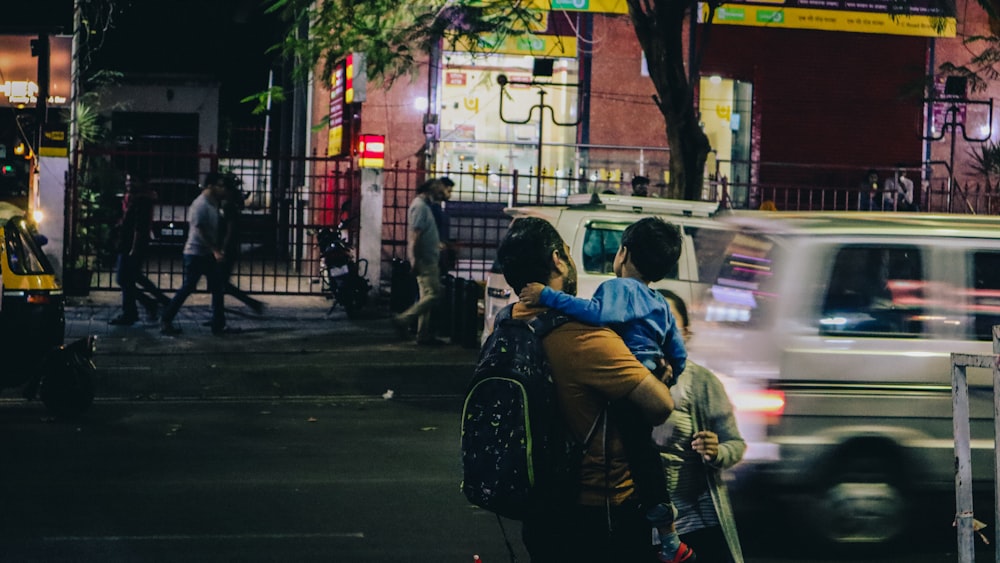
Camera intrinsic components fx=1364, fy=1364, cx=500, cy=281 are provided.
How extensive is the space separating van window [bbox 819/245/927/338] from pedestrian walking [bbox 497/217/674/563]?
323 centimetres

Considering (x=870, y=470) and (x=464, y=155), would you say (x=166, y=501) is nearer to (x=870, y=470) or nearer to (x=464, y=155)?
(x=870, y=470)

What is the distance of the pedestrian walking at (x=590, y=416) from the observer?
4094 millimetres

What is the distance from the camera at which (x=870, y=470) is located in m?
7.20

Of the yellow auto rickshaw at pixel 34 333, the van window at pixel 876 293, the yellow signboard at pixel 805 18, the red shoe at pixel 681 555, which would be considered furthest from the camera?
the yellow signboard at pixel 805 18

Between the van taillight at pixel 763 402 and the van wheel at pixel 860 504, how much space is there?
1.60ft

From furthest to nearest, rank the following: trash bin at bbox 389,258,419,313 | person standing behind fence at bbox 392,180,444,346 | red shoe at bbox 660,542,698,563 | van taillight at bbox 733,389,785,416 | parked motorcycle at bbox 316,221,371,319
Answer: trash bin at bbox 389,258,419,313, parked motorcycle at bbox 316,221,371,319, person standing behind fence at bbox 392,180,444,346, van taillight at bbox 733,389,785,416, red shoe at bbox 660,542,698,563

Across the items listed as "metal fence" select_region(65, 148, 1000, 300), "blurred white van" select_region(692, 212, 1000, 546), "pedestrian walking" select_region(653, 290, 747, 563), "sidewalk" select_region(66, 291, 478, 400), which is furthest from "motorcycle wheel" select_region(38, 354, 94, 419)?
"pedestrian walking" select_region(653, 290, 747, 563)

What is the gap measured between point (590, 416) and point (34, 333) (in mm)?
8292

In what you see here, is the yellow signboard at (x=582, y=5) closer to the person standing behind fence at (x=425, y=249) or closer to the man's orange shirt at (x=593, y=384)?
the person standing behind fence at (x=425, y=249)

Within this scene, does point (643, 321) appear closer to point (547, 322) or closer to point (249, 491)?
point (547, 322)

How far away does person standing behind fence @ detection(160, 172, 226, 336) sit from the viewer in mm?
16156

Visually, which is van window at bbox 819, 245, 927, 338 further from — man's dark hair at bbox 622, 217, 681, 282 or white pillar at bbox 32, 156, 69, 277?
white pillar at bbox 32, 156, 69, 277

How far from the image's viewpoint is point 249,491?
8.92 m

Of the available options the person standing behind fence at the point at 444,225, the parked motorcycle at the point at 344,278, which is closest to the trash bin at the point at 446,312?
the person standing behind fence at the point at 444,225
